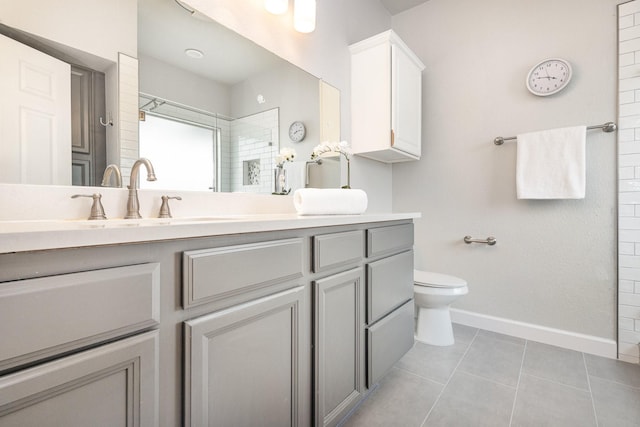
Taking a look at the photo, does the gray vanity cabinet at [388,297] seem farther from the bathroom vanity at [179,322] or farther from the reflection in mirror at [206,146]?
the reflection in mirror at [206,146]

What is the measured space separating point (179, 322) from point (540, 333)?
245cm

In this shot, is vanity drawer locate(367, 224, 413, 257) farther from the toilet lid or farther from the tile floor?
the tile floor

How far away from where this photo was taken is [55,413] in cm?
48

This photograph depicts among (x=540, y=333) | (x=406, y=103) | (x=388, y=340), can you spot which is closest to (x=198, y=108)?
(x=388, y=340)

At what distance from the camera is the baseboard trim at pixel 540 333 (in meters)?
1.91

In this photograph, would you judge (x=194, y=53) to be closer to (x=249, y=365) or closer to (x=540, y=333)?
(x=249, y=365)

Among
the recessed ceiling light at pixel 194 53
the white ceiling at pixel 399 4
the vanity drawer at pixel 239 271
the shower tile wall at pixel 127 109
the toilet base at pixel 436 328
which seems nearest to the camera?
the vanity drawer at pixel 239 271

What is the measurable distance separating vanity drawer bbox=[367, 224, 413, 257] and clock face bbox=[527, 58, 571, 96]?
143 centimetres

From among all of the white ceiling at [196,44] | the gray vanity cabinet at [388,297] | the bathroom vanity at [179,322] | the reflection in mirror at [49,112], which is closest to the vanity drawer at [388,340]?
the gray vanity cabinet at [388,297]

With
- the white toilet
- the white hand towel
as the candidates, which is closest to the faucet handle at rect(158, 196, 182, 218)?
the white toilet

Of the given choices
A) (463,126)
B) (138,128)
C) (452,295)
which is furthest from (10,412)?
(463,126)

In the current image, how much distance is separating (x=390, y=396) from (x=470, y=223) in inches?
59.1

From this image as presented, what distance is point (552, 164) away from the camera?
1986 mm

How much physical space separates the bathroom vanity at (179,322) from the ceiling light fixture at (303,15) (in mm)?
1250
